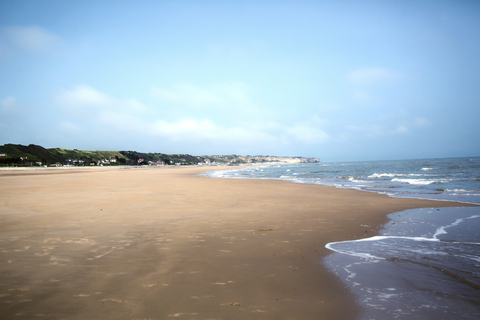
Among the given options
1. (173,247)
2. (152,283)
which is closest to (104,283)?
(152,283)

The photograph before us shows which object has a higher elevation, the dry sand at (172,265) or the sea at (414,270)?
the dry sand at (172,265)

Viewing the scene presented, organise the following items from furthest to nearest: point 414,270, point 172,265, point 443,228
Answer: point 443,228 < point 172,265 < point 414,270

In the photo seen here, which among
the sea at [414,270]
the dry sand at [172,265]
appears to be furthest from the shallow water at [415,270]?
the dry sand at [172,265]

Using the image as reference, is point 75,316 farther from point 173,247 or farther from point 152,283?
point 173,247

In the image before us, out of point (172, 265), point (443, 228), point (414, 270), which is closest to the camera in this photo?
point (414, 270)

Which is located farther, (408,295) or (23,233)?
(23,233)

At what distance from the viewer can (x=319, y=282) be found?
3.98m

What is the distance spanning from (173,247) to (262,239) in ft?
6.56

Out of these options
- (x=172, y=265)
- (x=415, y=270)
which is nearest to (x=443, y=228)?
(x=415, y=270)

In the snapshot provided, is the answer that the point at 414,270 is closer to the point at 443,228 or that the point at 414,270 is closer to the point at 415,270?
the point at 415,270

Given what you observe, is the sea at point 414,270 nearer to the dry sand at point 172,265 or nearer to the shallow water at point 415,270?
the shallow water at point 415,270

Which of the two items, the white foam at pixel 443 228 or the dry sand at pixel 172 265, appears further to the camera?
the white foam at pixel 443 228

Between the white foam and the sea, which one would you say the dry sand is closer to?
the sea

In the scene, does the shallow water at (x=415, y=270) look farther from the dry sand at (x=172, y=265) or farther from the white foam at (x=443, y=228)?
the dry sand at (x=172, y=265)
